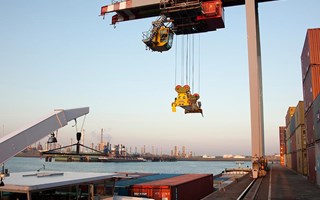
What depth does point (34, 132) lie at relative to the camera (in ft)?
32.5

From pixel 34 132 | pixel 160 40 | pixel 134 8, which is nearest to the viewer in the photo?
pixel 34 132

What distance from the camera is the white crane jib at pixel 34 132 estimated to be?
869 centimetres

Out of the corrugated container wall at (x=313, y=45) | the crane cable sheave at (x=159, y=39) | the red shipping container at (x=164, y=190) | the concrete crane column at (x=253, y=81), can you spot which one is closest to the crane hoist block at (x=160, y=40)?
the crane cable sheave at (x=159, y=39)

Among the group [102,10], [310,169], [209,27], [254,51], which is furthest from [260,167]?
[102,10]

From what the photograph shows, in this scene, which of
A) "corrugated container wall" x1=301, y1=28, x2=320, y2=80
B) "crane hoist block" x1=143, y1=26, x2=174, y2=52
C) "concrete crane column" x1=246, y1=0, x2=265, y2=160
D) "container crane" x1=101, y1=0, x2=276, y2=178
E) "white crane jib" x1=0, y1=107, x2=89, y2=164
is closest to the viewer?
"white crane jib" x1=0, y1=107, x2=89, y2=164

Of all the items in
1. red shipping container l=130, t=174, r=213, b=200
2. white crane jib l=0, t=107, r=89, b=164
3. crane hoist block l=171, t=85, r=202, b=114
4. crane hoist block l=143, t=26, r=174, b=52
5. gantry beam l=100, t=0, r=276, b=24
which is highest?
gantry beam l=100, t=0, r=276, b=24

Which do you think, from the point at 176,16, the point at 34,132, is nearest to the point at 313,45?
the point at 176,16

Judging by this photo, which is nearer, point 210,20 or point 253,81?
point 210,20

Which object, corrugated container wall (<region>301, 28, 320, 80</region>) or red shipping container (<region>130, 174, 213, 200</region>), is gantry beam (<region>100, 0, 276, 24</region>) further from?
red shipping container (<region>130, 174, 213, 200</region>)

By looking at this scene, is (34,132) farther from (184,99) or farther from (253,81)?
(253,81)

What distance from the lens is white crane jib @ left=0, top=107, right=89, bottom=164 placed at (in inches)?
342

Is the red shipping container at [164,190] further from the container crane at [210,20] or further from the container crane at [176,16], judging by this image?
the container crane at [210,20]

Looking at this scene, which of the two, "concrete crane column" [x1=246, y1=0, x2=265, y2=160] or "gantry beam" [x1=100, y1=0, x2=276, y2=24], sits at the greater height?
"gantry beam" [x1=100, y1=0, x2=276, y2=24]

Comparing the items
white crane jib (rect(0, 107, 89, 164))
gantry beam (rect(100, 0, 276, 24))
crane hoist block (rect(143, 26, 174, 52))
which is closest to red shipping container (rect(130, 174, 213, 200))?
white crane jib (rect(0, 107, 89, 164))
